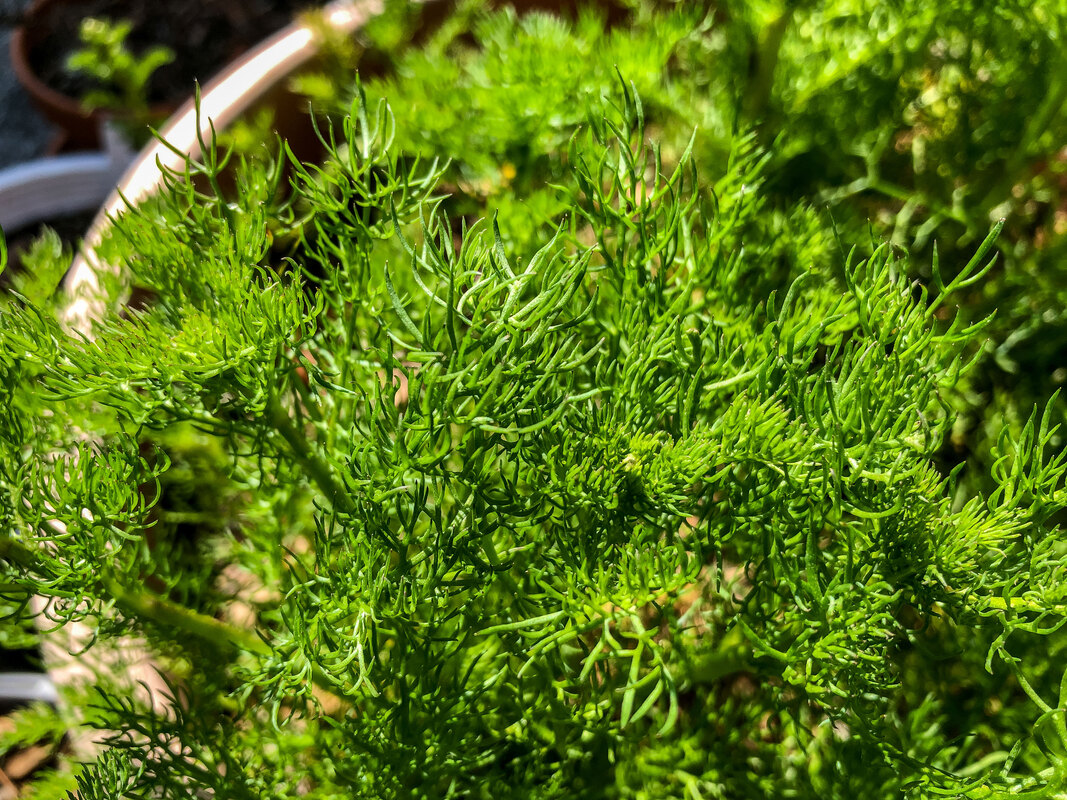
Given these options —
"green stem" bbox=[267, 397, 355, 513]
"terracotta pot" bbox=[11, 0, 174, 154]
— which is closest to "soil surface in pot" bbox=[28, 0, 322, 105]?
"terracotta pot" bbox=[11, 0, 174, 154]

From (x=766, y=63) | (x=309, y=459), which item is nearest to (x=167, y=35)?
(x=766, y=63)

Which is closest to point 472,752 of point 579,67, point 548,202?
point 548,202

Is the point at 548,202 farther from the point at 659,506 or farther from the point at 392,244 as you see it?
the point at 659,506

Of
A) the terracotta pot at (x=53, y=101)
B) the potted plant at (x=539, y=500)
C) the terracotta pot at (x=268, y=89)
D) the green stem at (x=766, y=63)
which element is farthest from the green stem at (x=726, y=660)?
the terracotta pot at (x=53, y=101)

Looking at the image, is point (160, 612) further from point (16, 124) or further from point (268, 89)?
point (16, 124)

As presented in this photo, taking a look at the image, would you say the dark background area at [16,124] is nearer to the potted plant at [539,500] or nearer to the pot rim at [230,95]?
the pot rim at [230,95]

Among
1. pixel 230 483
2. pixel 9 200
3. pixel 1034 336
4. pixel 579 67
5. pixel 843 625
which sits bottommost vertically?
pixel 1034 336
